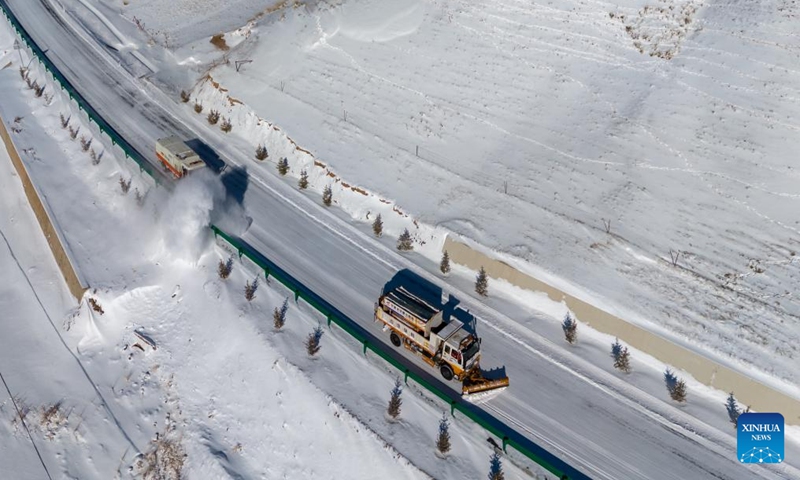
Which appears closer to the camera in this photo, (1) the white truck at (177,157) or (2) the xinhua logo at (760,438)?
(2) the xinhua logo at (760,438)

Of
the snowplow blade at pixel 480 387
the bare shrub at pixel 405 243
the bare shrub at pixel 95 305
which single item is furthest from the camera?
the bare shrub at pixel 405 243

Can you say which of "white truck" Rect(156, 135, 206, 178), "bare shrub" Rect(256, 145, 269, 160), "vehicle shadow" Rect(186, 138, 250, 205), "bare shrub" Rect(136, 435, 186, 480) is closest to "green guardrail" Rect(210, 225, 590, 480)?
"vehicle shadow" Rect(186, 138, 250, 205)

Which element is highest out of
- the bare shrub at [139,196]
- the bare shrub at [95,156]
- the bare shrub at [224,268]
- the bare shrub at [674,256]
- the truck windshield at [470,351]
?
the bare shrub at [674,256]

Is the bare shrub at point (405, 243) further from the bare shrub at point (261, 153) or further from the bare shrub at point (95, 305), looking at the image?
the bare shrub at point (95, 305)

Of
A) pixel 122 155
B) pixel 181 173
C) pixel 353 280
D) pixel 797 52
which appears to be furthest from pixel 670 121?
pixel 122 155

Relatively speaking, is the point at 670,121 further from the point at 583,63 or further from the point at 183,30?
the point at 183,30

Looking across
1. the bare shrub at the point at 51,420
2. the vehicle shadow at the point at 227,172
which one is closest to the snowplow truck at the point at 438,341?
the vehicle shadow at the point at 227,172

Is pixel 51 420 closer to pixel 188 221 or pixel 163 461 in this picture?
pixel 163 461
